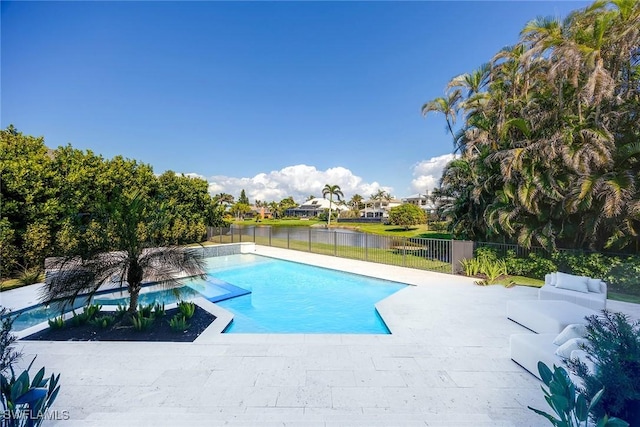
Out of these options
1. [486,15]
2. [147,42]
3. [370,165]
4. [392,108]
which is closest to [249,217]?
[370,165]

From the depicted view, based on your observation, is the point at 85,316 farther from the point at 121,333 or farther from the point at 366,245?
the point at 366,245

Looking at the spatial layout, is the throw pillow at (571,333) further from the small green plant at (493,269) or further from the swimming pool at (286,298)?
the small green plant at (493,269)

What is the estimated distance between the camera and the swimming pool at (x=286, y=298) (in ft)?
19.2

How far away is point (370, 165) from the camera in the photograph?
1314 inches

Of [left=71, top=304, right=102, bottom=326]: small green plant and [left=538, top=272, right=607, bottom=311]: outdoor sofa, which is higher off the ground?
[left=538, top=272, right=607, bottom=311]: outdoor sofa

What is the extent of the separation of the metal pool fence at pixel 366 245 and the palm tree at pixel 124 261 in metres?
8.06

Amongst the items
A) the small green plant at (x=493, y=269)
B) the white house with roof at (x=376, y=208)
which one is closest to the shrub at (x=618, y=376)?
the small green plant at (x=493, y=269)

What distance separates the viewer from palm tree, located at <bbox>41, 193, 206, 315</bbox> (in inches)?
182

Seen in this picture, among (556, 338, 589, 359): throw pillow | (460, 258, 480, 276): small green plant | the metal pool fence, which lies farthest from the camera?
the metal pool fence

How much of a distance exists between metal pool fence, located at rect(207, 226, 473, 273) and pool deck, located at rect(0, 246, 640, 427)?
4.62 m

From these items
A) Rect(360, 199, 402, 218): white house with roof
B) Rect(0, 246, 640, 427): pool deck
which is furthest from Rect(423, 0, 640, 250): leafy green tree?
Rect(360, 199, 402, 218): white house with roof

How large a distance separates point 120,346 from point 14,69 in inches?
366

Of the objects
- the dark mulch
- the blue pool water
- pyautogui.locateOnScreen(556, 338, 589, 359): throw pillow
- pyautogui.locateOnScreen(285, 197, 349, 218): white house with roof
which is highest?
pyautogui.locateOnScreen(285, 197, 349, 218): white house with roof

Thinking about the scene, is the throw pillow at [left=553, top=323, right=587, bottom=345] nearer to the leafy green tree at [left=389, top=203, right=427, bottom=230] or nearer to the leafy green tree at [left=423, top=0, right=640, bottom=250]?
the leafy green tree at [left=423, top=0, right=640, bottom=250]
